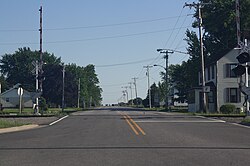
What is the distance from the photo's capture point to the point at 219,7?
74.8 m

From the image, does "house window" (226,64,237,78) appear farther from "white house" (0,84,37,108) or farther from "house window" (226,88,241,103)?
"white house" (0,84,37,108)

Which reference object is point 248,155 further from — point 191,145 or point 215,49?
point 215,49

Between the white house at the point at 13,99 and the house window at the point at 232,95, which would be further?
the white house at the point at 13,99

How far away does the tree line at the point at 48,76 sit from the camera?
392ft

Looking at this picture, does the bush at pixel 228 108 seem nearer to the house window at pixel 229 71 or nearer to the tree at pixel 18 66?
the house window at pixel 229 71

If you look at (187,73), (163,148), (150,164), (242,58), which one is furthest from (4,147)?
(187,73)

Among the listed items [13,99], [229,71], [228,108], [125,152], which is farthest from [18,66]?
[125,152]

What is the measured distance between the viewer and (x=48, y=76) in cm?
12044

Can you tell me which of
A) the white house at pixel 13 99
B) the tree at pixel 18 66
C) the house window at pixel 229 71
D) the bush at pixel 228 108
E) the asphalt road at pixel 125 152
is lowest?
the asphalt road at pixel 125 152

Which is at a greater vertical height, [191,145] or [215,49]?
[215,49]

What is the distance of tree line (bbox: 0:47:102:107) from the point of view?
392ft

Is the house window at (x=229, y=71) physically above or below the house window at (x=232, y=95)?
above

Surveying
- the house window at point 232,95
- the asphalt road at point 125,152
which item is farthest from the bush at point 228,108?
the asphalt road at point 125,152

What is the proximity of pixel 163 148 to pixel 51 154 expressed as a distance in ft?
12.4
